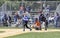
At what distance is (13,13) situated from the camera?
2862 cm

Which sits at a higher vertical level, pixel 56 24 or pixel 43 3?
pixel 43 3

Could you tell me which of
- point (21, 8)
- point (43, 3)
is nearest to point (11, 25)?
point (21, 8)

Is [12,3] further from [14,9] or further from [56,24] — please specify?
[56,24]

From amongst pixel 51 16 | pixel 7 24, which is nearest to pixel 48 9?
pixel 51 16

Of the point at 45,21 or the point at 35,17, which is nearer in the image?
the point at 45,21

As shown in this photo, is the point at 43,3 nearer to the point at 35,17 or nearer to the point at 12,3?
the point at 35,17

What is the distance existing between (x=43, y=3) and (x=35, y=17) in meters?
1.82

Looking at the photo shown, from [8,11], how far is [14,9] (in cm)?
72

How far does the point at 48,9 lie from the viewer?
27672 mm

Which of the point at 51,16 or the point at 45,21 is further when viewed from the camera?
the point at 51,16

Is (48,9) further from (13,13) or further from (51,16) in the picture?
(13,13)

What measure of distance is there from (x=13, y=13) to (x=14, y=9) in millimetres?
533

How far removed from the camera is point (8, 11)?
Answer: 2873 cm

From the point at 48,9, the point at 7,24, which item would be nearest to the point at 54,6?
the point at 48,9
